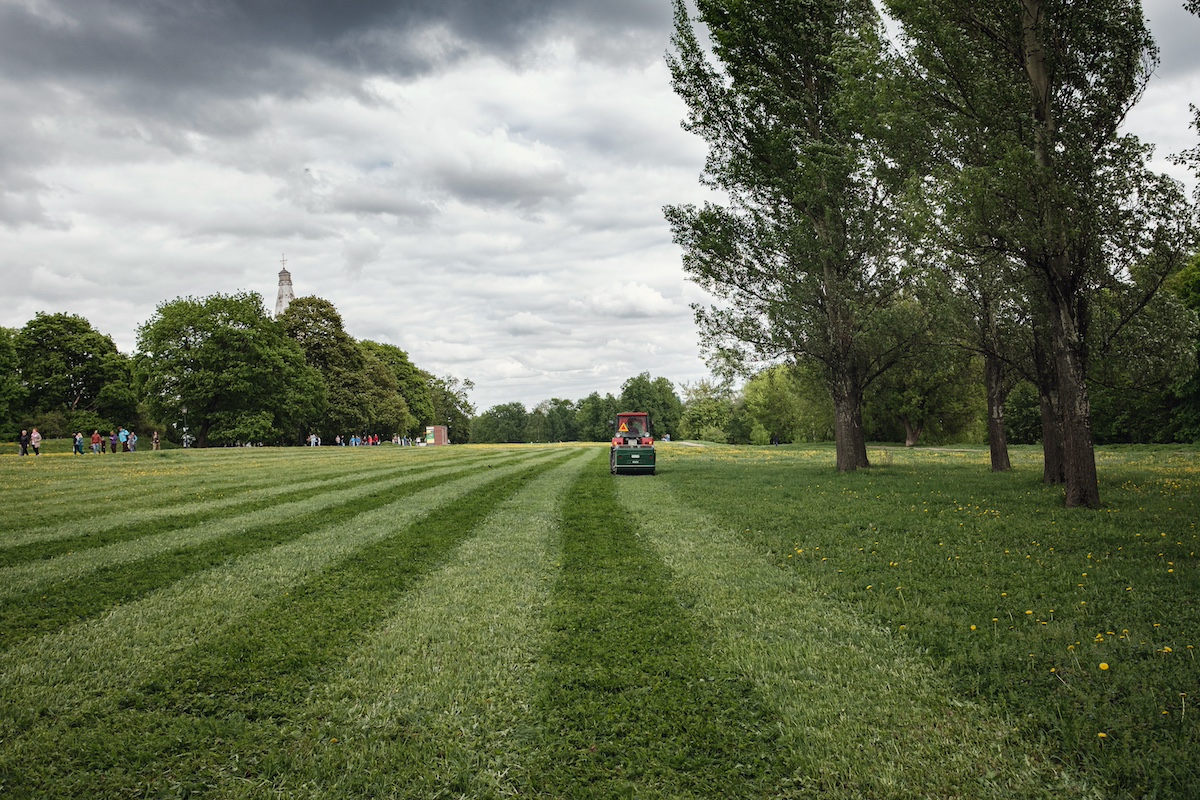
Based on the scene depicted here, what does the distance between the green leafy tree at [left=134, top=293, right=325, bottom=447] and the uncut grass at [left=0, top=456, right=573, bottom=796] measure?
4801 cm

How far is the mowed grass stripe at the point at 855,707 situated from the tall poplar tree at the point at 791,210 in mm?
13827

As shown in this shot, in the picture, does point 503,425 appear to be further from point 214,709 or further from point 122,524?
point 214,709

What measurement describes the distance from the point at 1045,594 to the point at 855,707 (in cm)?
348

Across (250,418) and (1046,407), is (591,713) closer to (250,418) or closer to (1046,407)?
(1046,407)

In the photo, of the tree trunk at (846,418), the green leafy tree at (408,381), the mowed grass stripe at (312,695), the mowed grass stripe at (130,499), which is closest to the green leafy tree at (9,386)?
the mowed grass stripe at (130,499)

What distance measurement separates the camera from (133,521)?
11.0 metres

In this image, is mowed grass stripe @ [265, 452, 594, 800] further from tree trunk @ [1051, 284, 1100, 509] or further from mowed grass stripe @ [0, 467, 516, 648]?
tree trunk @ [1051, 284, 1100, 509]

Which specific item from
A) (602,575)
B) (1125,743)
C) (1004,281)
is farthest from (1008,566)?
(1004,281)

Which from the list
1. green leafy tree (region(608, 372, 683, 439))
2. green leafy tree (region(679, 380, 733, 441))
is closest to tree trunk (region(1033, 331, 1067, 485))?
green leafy tree (region(679, 380, 733, 441))

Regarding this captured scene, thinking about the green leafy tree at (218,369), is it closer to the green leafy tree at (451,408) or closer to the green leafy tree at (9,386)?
the green leafy tree at (9,386)

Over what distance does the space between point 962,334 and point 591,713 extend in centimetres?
1596

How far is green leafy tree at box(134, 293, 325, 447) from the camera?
151 ft

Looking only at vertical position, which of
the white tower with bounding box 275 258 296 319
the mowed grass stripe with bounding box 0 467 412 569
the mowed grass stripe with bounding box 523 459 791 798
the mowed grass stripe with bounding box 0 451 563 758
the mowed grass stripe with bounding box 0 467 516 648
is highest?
the white tower with bounding box 275 258 296 319

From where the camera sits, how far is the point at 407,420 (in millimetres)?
73938
